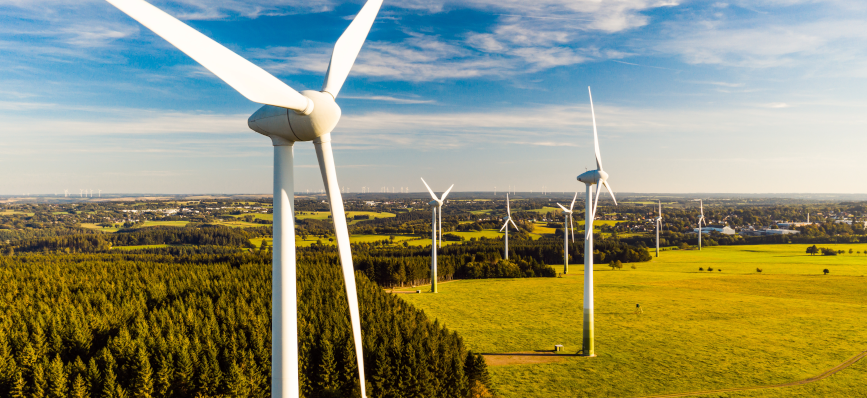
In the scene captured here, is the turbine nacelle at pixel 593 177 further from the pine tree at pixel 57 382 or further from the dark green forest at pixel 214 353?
the pine tree at pixel 57 382

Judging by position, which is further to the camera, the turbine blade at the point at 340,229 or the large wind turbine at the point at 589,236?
the large wind turbine at the point at 589,236

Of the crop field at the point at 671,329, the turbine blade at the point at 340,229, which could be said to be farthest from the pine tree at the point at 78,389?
the crop field at the point at 671,329

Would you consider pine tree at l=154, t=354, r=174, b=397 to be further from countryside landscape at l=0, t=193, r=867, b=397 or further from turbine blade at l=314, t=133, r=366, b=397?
turbine blade at l=314, t=133, r=366, b=397

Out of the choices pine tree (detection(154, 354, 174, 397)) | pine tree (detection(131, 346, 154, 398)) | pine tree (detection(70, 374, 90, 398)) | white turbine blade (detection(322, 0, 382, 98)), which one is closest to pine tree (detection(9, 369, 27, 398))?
pine tree (detection(70, 374, 90, 398))

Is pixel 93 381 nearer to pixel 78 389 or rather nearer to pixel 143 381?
pixel 78 389

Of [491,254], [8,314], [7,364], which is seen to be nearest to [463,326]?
[7,364]

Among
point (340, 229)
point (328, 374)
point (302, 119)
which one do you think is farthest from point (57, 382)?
point (302, 119)
